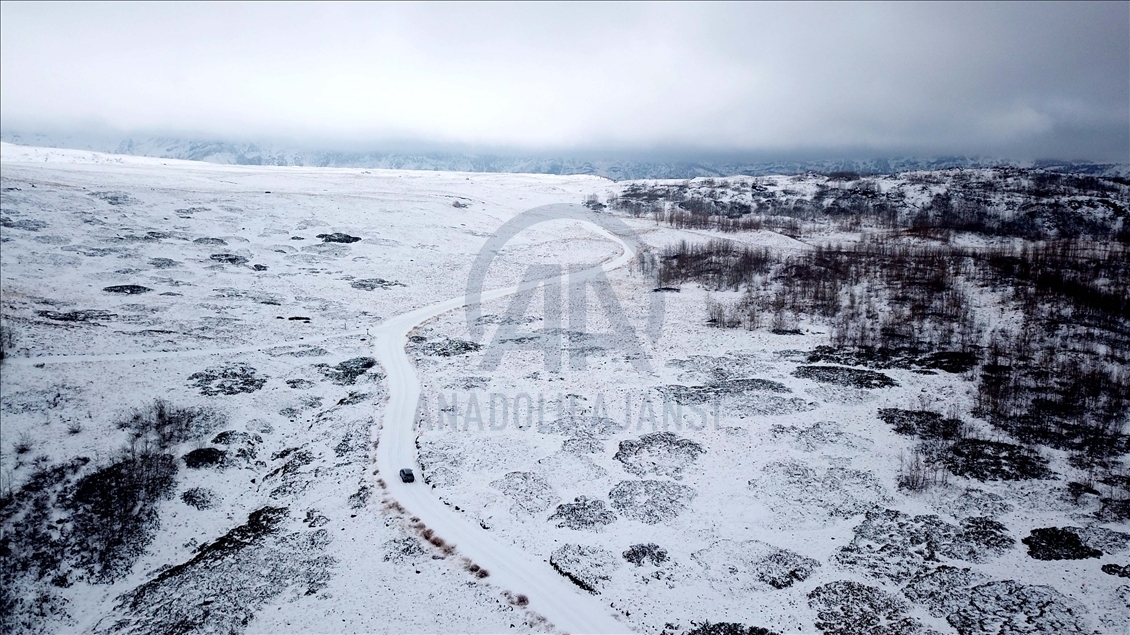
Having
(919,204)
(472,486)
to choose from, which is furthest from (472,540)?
(919,204)

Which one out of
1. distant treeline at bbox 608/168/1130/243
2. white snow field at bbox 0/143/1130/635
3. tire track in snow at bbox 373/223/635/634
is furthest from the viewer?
distant treeline at bbox 608/168/1130/243

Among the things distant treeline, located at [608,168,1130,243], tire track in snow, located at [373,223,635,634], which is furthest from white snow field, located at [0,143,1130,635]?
distant treeline, located at [608,168,1130,243]

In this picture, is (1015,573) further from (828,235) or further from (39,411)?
(828,235)

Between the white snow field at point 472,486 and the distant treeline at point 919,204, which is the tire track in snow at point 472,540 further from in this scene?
the distant treeline at point 919,204

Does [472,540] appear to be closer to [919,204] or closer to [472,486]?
[472,486]

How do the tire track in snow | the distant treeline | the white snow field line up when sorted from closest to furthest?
1. the tire track in snow
2. the white snow field
3. the distant treeline

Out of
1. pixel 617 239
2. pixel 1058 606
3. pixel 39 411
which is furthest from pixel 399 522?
pixel 617 239

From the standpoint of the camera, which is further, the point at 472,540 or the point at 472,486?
the point at 472,486

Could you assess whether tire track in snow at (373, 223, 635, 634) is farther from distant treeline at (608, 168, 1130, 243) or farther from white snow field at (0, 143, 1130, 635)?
distant treeline at (608, 168, 1130, 243)
